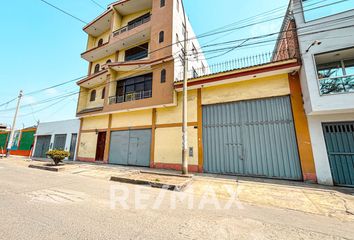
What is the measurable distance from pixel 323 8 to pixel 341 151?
7.27 m

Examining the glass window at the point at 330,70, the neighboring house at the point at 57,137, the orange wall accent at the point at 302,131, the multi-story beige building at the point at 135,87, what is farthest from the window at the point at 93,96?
the glass window at the point at 330,70

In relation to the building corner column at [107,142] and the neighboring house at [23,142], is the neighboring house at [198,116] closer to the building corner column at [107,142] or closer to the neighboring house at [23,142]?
the building corner column at [107,142]

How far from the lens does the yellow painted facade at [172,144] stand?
1022 cm

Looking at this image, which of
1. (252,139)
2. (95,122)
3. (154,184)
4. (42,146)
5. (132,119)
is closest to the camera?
(154,184)

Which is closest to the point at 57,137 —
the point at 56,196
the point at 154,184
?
the point at 56,196

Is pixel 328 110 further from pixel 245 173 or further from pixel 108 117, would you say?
pixel 108 117

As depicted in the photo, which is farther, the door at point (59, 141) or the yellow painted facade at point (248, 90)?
the door at point (59, 141)

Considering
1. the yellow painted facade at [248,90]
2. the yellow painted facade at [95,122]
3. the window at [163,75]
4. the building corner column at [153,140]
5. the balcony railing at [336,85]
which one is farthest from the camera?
the yellow painted facade at [95,122]

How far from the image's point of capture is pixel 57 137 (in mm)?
18109

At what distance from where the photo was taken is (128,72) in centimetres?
1426

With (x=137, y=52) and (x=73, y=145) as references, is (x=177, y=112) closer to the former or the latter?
(x=137, y=52)

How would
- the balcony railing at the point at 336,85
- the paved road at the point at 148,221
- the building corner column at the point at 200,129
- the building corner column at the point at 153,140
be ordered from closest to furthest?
1. the paved road at the point at 148,221
2. the balcony railing at the point at 336,85
3. the building corner column at the point at 200,129
4. the building corner column at the point at 153,140

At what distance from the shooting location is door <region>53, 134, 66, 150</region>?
57.1 ft

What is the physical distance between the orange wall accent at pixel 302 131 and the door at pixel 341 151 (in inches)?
29.0
